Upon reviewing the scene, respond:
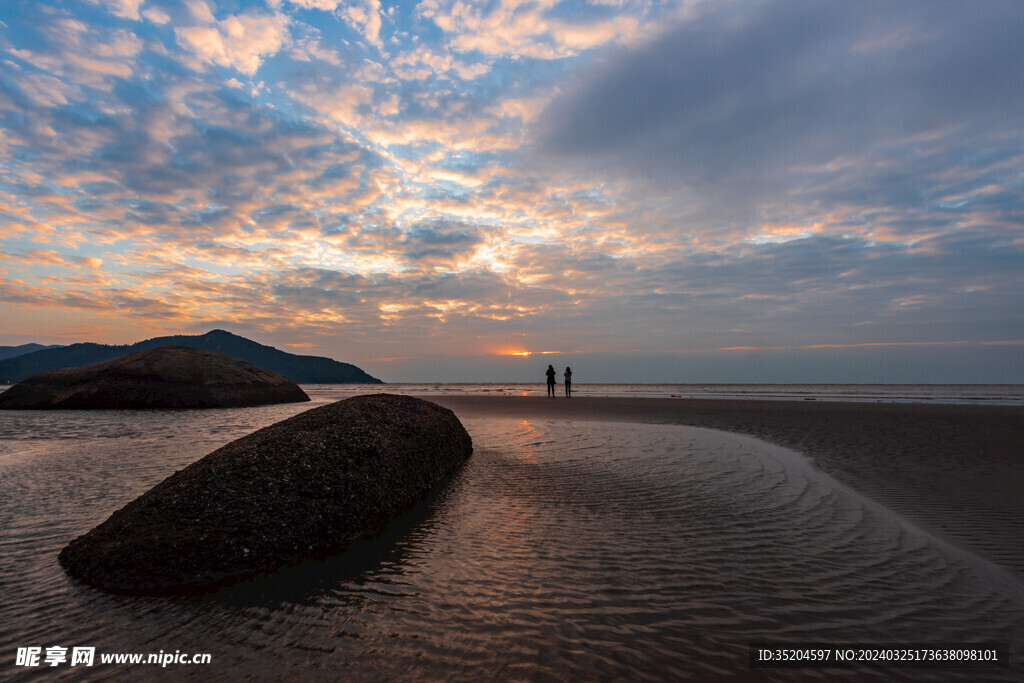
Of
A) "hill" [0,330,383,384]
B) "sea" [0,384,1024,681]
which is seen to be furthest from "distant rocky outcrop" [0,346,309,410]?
"hill" [0,330,383,384]

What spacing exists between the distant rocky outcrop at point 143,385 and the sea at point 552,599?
1569 centimetres

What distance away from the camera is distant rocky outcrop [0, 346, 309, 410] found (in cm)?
1983

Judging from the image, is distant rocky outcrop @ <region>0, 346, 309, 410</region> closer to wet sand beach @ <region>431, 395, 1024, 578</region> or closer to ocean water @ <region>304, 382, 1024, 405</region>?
wet sand beach @ <region>431, 395, 1024, 578</region>

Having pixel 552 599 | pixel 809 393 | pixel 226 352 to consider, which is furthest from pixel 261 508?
pixel 226 352

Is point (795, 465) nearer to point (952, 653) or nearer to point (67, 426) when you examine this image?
point (952, 653)

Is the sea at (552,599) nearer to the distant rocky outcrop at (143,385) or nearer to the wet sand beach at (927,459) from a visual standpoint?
the wet sand beach at (927,459)

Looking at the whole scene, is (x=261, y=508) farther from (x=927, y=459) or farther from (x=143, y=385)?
(x=143, y=385)

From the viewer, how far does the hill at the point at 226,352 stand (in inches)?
3691

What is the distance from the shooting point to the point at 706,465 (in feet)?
29.7

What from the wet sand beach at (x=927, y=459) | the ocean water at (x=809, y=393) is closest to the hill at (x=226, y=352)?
the ocean water at (x=809, y=393)

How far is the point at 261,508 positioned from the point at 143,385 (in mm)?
21198

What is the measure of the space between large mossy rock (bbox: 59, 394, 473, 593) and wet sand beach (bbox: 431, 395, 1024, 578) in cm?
698

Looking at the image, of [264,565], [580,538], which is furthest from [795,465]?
[264,565]

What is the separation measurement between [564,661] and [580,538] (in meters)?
Result: 2.28
